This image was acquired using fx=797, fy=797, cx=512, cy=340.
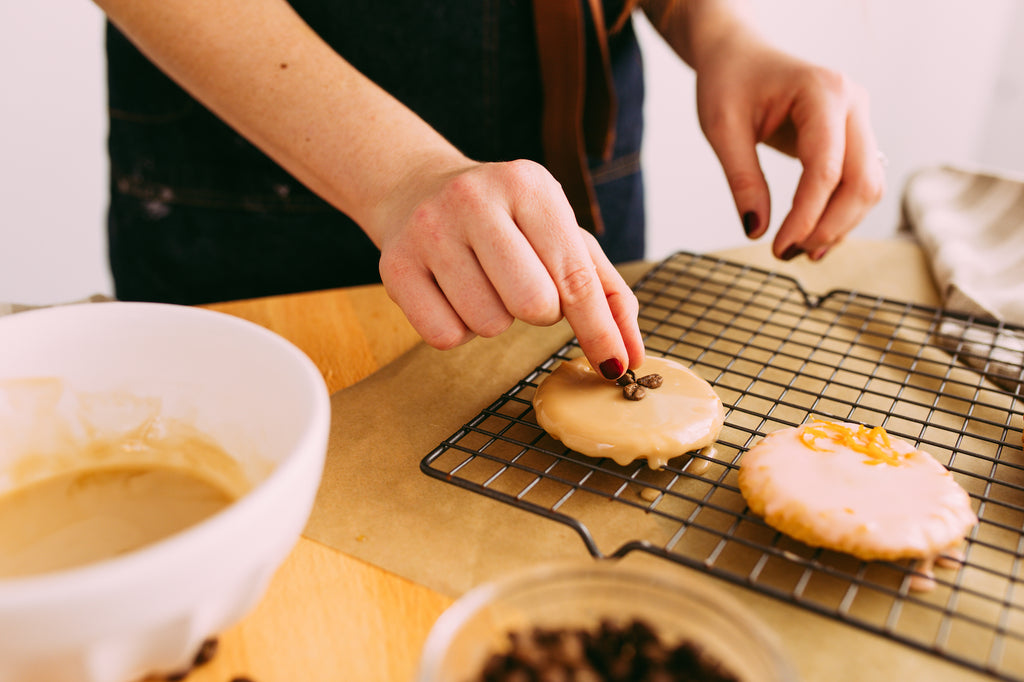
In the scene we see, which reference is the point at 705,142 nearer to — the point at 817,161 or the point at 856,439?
the point at 817,161

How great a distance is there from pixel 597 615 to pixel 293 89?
832mm

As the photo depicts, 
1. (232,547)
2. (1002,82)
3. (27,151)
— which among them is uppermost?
(232,547)

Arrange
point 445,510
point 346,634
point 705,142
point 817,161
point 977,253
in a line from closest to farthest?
point 346,634, point 445,510, point 817,161, point 977,253, point 705,142

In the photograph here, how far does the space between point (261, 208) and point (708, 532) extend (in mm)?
1101

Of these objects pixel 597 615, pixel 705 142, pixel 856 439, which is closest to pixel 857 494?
pixel 856 439

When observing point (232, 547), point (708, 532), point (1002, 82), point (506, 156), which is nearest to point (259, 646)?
point (232, 547)

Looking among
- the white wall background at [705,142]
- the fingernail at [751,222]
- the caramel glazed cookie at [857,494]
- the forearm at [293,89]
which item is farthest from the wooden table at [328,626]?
the white wall background at [705,142]

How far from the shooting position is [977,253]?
1.56 m

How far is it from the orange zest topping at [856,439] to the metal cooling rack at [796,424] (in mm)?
56

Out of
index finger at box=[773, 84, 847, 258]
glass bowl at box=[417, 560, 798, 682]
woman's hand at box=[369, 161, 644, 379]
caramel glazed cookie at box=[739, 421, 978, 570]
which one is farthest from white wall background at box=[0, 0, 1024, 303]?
glass bowl at box=[417, 560, 798, 682]

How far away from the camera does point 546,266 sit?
94 cm

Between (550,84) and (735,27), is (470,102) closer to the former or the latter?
(550,84)

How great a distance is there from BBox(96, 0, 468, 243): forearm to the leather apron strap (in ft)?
1.49

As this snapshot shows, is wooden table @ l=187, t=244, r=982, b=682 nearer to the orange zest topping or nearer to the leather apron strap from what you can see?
the orange zest topping
